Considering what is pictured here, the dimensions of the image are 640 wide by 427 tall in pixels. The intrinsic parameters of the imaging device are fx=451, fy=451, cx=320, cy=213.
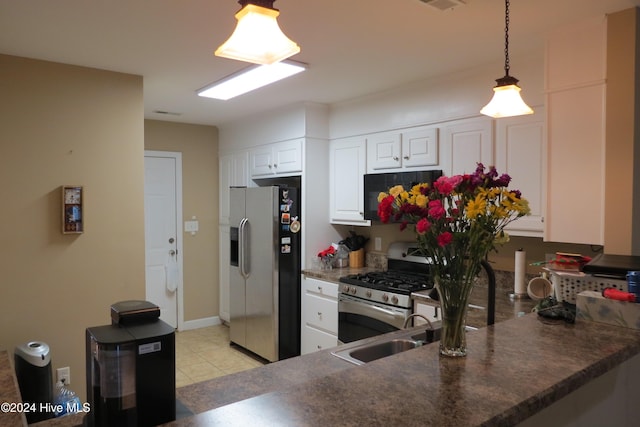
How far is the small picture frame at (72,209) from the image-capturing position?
10.1ft

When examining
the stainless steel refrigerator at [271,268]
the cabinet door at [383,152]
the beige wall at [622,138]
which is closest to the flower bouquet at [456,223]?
the beige wall at [622,138]

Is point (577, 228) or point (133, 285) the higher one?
point (577, 228)

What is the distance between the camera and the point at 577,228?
7.90ft

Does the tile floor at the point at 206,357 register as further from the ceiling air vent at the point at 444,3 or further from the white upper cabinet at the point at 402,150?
the ceiling air vent at the point at 444,3

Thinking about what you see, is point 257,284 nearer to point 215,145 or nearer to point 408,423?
point 215,145

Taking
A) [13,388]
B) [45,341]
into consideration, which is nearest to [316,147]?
[45,341]

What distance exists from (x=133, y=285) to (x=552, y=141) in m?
2.97

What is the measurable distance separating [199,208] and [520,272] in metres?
3.89

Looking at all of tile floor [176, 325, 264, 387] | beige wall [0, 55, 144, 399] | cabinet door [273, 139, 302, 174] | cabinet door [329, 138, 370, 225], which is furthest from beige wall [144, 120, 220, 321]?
beige wall [0, 55, 144, 399]

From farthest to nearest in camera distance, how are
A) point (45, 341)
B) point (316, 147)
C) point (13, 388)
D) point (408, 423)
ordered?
point (316, 147) < point (45, 341) < point (13, 388) < point (408, 423)

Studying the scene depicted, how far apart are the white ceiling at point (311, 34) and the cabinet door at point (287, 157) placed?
852 millimetres

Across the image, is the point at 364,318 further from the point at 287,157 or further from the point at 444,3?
the point at 444,3

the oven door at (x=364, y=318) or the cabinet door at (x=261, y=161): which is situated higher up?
the cabinet door at (x=261, y=161)

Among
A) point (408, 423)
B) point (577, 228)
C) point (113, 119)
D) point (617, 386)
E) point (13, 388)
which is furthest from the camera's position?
point (113, 119)
